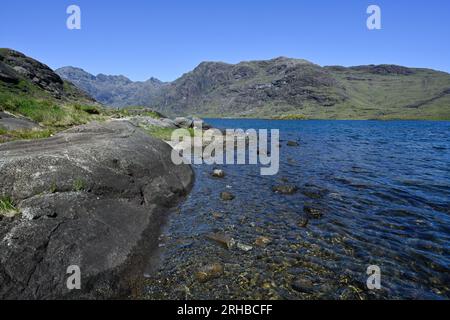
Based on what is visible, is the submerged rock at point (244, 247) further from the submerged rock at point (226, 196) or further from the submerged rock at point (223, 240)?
the submerged rock at point (226, 196)

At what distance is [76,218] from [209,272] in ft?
16.0

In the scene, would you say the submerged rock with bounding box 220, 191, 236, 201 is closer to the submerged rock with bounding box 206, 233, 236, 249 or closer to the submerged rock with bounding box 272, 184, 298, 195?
the submerged rock with bounding box 272, 184, 298, 195

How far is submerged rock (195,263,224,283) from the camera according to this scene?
921 centimetres

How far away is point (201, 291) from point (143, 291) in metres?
1.80

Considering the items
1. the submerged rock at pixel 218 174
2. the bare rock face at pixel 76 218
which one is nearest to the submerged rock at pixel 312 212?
the bare rock face at pixel 76 218

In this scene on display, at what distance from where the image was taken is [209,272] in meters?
9.52

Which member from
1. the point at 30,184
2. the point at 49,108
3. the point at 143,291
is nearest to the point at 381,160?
the point at 143,291

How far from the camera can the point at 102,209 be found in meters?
9.92

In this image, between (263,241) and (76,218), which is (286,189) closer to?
(263,241)

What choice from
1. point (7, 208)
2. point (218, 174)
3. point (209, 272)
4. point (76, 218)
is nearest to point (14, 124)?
point (218, 174)

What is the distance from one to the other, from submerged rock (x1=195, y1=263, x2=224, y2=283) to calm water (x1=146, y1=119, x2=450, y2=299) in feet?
0.62

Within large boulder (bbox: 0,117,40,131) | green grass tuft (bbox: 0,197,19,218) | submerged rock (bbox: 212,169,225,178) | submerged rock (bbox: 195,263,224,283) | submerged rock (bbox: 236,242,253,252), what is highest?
large boulder (bbox: 0,117,40,131)

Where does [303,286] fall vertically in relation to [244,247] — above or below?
below

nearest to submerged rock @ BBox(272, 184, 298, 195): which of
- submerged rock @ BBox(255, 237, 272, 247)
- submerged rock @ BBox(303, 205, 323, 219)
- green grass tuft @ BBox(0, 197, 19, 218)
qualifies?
submerged rock @ BBox(303, 205, 323, 219)
